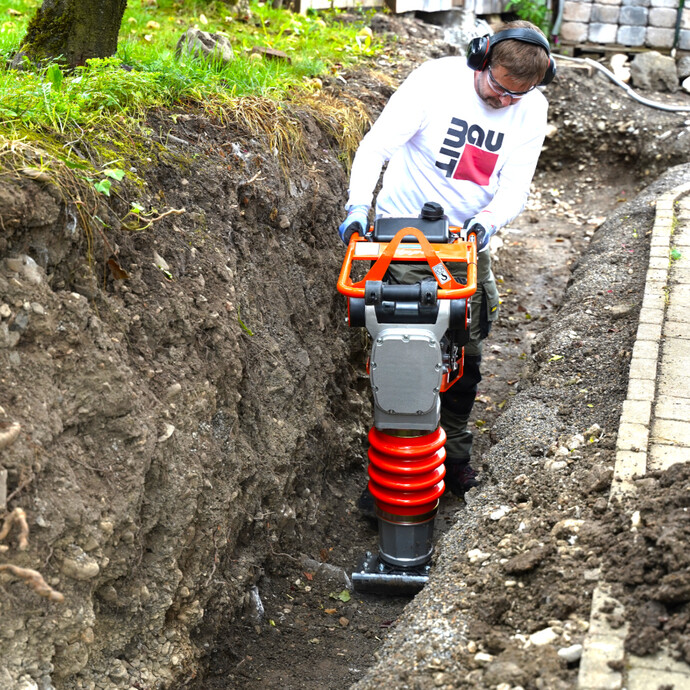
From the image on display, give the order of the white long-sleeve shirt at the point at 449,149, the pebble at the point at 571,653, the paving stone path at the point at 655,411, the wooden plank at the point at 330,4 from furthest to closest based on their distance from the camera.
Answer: the wooden plank at the point at 330,4, the white long-sleeve shirt at the point at 449,149, the pebble at the point at 571,653, the paving stone path at the point at 655,411

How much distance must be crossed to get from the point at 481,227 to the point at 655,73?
22.7ft

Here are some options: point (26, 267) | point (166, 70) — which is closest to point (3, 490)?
point (26, 267)

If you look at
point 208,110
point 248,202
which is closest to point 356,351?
point 248,202

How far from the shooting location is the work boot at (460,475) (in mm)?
4145

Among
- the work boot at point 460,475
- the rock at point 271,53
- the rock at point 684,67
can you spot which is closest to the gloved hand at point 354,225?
the work boot at point 460,475

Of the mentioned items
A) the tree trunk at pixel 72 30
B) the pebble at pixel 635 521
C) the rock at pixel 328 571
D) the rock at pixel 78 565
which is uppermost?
the tree trunk at pixel 72 30

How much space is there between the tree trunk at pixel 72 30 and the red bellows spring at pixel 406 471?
2.17 m

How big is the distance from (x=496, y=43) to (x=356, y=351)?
1.85 metres

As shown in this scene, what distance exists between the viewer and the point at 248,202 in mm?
3635

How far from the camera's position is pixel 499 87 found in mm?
3334

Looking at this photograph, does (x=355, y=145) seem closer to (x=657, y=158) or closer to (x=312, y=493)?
(x=312, y=493)

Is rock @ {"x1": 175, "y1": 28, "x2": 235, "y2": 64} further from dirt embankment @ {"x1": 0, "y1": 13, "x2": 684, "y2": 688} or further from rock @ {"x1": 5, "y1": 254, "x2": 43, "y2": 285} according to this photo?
rock @ {"x1": 5, "y1": 254, "x2": 43, "y2": 285}

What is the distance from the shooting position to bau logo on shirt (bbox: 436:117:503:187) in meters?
3.54

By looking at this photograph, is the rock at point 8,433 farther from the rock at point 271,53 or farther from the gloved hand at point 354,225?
the rock at point 271,53
